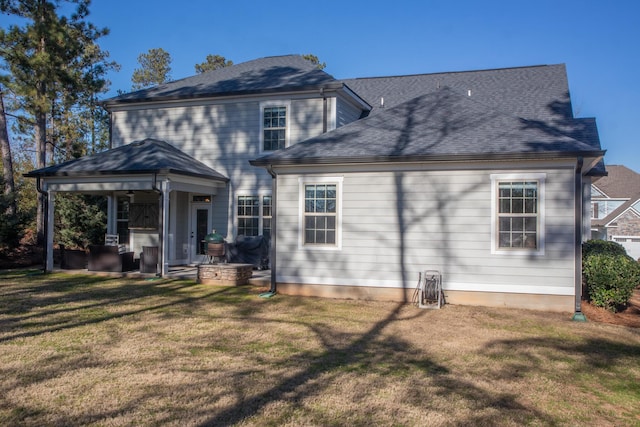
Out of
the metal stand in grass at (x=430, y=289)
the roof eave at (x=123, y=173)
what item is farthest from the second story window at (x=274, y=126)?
the metal stand in grass at (x=430, y=289)

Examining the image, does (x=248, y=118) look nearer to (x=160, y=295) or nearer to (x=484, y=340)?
(x=160, y=295)

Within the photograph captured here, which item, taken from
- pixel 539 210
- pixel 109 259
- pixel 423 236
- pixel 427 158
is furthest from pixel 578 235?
pixel 109 259

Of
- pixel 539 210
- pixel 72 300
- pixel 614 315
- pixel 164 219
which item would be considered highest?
pixel 539 210

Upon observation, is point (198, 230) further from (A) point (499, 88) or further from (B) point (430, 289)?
(A) point (499, 88)

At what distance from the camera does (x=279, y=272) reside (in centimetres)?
1110

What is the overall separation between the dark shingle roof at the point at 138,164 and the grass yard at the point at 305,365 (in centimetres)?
427

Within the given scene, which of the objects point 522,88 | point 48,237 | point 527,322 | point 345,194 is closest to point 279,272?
point 345,194

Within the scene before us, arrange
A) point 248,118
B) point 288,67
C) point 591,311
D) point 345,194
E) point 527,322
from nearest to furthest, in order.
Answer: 1. point 527,322
2. point 591,311
3. point 345,194
4. point 248,118
5. point 288,67

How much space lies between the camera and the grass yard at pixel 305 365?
4455 millimetres

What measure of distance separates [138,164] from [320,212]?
555 centimetres

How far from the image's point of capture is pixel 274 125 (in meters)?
14.9

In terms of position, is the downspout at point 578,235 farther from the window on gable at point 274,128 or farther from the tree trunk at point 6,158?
the tree trunk at point 6,158

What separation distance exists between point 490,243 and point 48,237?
38.0ft

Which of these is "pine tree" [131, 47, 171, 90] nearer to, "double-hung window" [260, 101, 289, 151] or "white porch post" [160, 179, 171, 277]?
"double-hung window" [260, 101, 289, 151]
